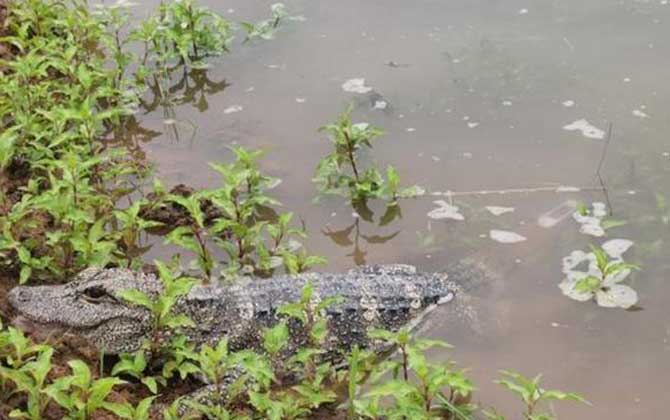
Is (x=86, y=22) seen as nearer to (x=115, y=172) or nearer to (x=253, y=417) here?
(x=115, y=172)

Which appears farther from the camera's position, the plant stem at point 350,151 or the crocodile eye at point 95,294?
the plant stem at point 350,151

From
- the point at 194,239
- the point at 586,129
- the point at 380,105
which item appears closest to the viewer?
the point at 194,239

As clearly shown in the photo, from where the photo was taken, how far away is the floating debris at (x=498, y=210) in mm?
6501

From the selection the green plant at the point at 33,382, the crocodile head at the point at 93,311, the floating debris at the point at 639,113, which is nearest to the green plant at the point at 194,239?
the crocodile head at the point at 93,311

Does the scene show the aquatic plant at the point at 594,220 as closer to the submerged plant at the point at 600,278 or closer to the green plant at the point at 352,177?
the submerged plant at the point at 600,278

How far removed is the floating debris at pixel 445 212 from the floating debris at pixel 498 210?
23 centimetres

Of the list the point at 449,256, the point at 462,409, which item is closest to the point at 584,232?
the point at 449,256

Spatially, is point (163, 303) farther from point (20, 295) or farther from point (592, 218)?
point (592, 218)

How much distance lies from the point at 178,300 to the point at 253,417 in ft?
3.15

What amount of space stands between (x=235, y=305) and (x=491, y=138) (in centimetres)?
307

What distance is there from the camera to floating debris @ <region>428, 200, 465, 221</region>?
6.50 metres

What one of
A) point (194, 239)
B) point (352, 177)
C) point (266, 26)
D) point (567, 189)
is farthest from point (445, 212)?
point (266, 26)

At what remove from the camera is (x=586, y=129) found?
24.0ft

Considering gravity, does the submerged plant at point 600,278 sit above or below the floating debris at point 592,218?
below
